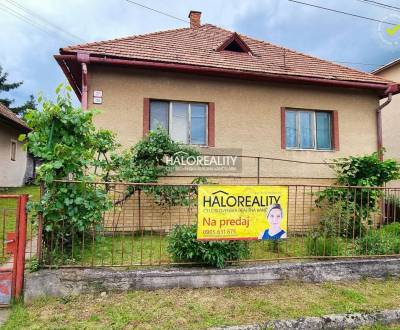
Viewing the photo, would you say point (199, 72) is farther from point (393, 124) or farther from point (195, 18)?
point (393, 124)

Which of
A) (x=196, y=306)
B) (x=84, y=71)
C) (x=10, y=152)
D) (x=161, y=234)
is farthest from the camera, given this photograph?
(x=10, y=152)

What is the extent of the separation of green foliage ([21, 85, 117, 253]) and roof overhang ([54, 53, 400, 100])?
3.00 metres

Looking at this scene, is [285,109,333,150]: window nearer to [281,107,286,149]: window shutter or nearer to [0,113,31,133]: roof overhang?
[281,107,286,149]: window shutter

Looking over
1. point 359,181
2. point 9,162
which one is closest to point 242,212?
point 359,181

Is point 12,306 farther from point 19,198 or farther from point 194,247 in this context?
point 194,247

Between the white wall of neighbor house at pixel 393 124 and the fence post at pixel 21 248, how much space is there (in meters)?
12.5

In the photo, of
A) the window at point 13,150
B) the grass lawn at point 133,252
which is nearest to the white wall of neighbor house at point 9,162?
the window at point 13,150

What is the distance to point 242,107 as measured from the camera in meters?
8.11

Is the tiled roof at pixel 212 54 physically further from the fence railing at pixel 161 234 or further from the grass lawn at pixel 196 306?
the grass lawn at pixel 196 306

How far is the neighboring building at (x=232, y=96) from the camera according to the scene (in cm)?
729

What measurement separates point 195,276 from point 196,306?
0.52 meters

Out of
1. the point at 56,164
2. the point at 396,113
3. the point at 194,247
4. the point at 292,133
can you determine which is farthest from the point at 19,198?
the point at 396,113

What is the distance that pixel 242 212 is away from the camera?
4.65 meters

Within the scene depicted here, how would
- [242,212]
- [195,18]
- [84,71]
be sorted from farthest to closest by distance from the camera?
[195,18], [84,71], [242,212]
